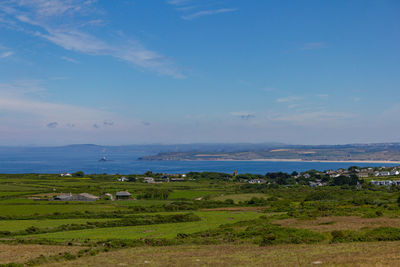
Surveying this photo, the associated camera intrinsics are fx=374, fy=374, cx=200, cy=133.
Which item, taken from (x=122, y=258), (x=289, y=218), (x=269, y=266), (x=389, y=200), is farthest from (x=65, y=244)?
(x=389, y=200)

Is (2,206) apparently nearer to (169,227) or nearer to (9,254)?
(169,227)

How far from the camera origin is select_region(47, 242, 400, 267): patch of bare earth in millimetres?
17344

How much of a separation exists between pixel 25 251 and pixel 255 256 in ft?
48.1

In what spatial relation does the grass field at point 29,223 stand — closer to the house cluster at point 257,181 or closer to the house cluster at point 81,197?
the house cluster at point 81,197

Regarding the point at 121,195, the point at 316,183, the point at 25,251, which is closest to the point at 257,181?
the point at 316,183

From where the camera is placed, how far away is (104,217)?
42062 millimetres

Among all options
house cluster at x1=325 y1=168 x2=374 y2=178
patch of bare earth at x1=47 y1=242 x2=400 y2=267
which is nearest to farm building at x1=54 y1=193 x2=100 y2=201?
patch of bare earth at x1=47 y1=242 x2=400 y2=267

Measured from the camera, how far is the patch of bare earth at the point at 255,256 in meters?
17.3

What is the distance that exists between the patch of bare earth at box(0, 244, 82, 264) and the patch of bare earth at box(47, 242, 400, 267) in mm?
2767

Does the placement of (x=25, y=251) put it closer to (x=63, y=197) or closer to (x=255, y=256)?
(x=255, y=256)

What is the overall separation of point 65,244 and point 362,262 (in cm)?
1983

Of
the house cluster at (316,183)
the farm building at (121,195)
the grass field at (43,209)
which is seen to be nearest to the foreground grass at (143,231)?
the grass field at (43,209)

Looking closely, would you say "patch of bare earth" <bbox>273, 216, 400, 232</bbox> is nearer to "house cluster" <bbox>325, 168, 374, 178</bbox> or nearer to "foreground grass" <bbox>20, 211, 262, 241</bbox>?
"foreground grass" <bbox>20, 211, 262, 241</bbox>

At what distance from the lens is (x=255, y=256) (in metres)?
19.7
